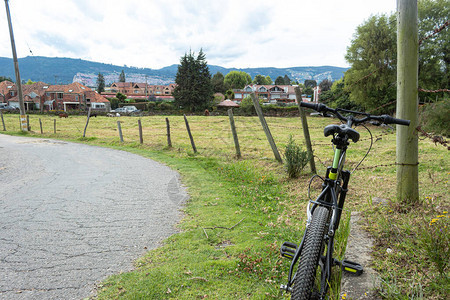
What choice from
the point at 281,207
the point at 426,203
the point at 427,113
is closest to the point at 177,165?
the point at 281,207

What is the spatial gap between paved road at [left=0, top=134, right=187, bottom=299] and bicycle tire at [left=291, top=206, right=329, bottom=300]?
2183 millimetres

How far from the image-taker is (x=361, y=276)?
2584 millimetres

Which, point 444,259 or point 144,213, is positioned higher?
point 444,259

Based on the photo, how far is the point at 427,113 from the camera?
11.5 m

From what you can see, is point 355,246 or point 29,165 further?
point 29,165

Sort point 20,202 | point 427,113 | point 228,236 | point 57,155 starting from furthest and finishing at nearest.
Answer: point 57,155
point 427,113
point 20,202
point 228,236

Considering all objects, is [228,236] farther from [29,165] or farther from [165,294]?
[29,165]

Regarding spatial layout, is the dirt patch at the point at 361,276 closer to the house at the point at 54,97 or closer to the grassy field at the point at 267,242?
the grassy field at the point at 267,242

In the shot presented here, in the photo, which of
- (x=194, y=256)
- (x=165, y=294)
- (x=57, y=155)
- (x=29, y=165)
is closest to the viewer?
(x=165, y=294)

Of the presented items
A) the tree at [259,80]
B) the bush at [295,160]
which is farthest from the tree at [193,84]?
the tree at [259,80]

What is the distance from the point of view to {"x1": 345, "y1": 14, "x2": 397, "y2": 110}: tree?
29.3 meters

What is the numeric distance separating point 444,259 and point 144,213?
4.56 m

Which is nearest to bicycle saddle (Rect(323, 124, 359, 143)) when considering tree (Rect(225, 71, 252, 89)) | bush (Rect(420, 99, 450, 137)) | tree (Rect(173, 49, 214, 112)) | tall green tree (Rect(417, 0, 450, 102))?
bush (Rect(420, 99, 450, 137))

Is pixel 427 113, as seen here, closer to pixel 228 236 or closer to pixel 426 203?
pixel 426 203
